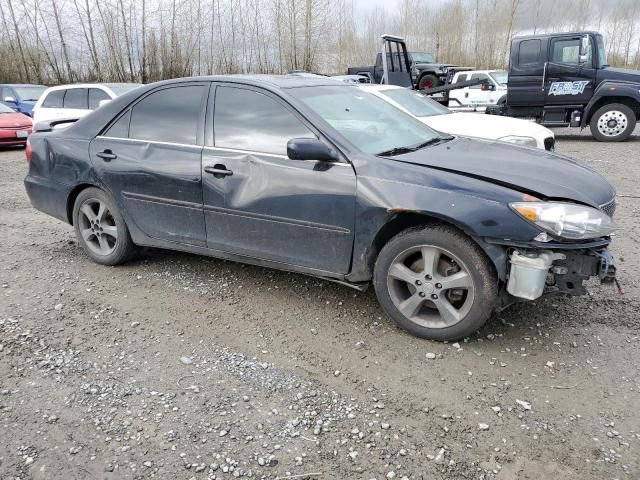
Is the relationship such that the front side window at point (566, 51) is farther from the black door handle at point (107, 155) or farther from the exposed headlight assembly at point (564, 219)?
the black door handle at point (107, 155)

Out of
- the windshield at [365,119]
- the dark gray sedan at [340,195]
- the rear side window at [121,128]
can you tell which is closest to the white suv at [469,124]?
the windshield at [365,119]

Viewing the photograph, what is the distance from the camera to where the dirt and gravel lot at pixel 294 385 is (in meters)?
2.38

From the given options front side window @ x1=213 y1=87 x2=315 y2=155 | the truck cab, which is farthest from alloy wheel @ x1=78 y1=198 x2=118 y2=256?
the truck cab

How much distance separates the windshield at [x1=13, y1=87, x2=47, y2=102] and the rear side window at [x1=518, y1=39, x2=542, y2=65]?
13.7 m

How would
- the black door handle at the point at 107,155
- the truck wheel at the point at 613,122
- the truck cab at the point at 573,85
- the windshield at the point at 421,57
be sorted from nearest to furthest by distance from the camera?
the black door handle at the point at 107,155 < the truck cab at the point at 573,85 < the truck wheel at the point at 613,122 < the windshield at the point at 421,57

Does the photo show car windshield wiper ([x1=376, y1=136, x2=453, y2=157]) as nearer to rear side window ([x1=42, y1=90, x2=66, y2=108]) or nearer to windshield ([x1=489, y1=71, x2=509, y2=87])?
rear side window ([x1=42, y1=90, x2=66, y2=108])

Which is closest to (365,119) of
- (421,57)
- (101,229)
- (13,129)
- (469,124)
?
(101,229)

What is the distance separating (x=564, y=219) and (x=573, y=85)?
10.5m

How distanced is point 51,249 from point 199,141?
2.32m

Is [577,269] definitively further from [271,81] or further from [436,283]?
[271,81]

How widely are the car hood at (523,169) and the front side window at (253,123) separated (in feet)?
2.50

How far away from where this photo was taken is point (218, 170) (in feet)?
12.3

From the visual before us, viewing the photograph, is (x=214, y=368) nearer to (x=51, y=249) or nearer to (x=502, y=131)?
(x=51, y=249)

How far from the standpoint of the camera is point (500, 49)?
2798 cm
